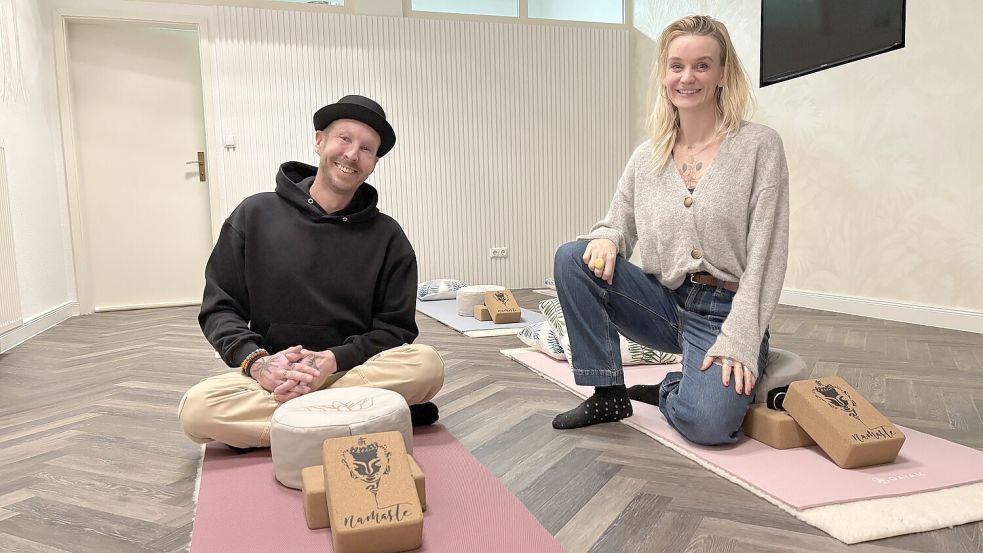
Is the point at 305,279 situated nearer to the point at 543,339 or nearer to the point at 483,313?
the point at 543,339

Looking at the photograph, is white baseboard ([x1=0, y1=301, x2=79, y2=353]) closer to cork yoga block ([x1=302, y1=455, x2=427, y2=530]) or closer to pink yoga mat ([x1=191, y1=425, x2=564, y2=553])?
pink yoga mat ([x1=191, y1=425, x2=564, y2=553])

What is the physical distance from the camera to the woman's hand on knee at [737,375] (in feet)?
5.71

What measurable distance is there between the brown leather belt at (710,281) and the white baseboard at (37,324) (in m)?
3.53

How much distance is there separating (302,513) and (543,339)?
5.80ft

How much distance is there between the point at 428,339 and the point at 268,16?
3462 mm

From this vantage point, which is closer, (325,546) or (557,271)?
(325,546)

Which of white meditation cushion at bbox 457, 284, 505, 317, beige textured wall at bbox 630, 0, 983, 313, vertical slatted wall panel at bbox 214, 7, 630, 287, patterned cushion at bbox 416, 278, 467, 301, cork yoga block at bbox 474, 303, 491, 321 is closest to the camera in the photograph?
beige textured wall at bbox 630, 0, 983, 313

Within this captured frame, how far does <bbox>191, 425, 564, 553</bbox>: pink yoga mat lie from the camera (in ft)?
4.29

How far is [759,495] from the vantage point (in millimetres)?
1542

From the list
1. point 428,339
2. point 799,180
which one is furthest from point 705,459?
point 799,180

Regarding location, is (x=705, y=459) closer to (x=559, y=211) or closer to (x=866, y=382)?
(x=866, y=382)

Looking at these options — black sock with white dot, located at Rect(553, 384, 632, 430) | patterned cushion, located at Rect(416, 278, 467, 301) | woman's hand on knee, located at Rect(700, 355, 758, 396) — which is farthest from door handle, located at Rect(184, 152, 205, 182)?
woman's hand on knee, located at Rect(700, 355, 758, 396)

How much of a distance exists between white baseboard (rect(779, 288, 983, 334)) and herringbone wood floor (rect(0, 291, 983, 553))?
0.17 metres

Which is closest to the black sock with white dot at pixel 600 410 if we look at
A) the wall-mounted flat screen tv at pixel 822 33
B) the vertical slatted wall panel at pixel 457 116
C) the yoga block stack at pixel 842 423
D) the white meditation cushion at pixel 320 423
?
the yoga block stack at pixel 842 423
